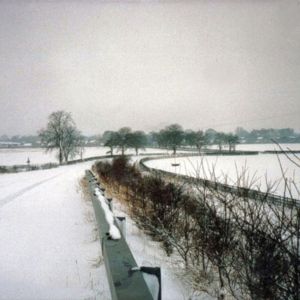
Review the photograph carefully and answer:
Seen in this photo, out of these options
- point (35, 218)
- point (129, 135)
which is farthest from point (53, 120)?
point (35, 218)

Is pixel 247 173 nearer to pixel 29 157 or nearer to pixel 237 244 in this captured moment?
pixel 237 244

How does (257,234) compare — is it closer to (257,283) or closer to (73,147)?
(257,283)

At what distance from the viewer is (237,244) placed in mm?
4773

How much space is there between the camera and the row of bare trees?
3.29 meters

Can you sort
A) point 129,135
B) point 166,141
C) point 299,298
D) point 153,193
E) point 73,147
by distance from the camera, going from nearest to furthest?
point 299,298 < point 153,193 < point 73,147 < point 129,135 < point 166,141

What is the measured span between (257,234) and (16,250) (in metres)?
3.91

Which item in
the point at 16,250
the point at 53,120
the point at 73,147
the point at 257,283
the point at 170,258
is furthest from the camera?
the point at 73,147

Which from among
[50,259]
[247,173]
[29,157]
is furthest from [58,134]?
[50,259]

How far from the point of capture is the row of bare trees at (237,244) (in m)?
3.29

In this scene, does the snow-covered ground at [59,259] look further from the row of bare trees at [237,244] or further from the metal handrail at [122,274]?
the row of bare trees at [237,244]

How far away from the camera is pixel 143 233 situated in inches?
283

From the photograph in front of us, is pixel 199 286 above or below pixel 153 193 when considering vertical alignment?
below

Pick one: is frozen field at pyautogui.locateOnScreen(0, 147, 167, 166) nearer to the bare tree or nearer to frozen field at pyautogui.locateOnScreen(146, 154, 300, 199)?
the bare tree

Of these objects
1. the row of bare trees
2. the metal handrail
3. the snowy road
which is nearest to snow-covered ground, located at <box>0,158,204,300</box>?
the snowy road
